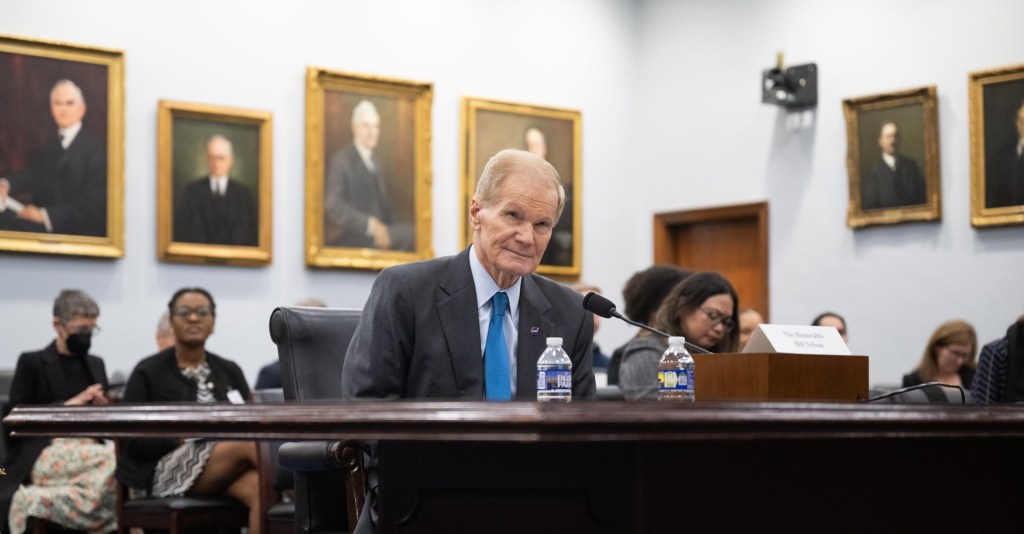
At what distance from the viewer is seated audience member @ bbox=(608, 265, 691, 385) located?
22.2 ft

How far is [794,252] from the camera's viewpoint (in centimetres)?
1127

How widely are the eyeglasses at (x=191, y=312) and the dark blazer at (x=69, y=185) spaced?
2498mm

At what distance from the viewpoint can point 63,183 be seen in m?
9.65

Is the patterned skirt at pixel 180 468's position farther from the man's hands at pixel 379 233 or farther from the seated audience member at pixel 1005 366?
the man's hands at pixel 379 233

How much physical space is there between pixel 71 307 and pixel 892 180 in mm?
6293

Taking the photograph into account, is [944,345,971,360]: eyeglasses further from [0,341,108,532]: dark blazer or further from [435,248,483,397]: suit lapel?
[435,248,483,397]: suit lapel

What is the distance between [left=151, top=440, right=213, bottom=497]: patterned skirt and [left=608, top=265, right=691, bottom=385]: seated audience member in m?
2.12

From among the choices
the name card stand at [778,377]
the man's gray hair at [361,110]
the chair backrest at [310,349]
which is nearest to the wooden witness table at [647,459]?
the name card stand at [778,377]

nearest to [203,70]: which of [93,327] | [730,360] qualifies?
[93,327]

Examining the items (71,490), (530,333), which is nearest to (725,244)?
(71,490)

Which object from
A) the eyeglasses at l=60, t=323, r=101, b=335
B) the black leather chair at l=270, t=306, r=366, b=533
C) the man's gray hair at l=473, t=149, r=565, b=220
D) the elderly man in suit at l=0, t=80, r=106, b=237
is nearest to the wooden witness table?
the man's gray hair at l=473, t=149, r=565, b=220

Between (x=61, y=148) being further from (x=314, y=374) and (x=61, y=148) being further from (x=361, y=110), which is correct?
(x=314, y=374)

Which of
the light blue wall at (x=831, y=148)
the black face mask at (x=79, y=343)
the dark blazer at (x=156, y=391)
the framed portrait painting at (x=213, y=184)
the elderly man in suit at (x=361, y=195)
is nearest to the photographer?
the dark blazer at (x=156, y=391)

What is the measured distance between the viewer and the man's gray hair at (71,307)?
8.19 meters
